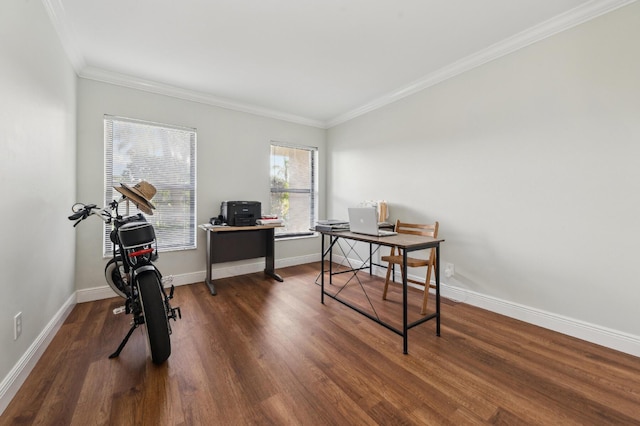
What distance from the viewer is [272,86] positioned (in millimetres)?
3328

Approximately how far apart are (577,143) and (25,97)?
3.98 metres

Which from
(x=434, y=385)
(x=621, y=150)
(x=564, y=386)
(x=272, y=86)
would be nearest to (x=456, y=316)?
(x=564, y=386)

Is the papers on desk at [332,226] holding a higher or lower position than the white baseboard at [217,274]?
higher

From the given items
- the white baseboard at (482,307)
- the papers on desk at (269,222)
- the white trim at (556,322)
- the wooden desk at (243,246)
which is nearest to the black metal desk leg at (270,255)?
the wooden desk at (243,246)

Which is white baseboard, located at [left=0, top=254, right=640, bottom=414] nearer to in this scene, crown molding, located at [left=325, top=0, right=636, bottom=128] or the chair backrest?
the chair backrest

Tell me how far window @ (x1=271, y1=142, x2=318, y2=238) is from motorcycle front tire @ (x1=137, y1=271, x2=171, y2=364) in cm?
261

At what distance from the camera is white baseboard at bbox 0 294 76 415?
4.57 ft

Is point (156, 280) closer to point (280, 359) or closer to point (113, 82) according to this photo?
point (280, 359)

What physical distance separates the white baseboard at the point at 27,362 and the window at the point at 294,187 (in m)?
2.72

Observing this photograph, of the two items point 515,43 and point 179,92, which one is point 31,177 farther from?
point 515,43

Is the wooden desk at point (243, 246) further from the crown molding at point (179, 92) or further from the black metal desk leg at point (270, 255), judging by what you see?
the crown molding at point (179, 92)

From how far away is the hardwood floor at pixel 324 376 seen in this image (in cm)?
134

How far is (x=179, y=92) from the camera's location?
11.0 ft

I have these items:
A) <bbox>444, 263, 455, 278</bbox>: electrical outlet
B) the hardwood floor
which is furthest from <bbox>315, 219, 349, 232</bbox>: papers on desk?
<bbox>444, 263, 455, 278</bbox>: electrical outlet
